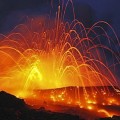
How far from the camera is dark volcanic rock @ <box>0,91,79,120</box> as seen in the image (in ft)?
129

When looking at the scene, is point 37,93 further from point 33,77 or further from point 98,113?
point 98,113

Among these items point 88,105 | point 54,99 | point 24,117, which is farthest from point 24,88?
point 24,117

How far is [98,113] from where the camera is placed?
51.5 m

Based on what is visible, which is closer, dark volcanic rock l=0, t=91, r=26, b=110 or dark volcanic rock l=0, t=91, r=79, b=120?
dark volcanic rock l=0, t=91, r=79, b=120

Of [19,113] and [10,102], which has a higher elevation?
[10,102]

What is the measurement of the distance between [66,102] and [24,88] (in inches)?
812

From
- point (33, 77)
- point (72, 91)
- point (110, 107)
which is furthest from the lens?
point (33, 77)

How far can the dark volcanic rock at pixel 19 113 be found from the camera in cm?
3928

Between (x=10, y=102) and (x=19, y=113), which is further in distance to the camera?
(x=10, y=102)

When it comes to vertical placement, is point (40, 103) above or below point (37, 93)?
below

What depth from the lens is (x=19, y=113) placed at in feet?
135

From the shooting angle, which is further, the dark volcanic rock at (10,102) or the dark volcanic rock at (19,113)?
the dark volcanic rock at (10,102)

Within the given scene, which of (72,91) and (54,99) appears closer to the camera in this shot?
(54,99)

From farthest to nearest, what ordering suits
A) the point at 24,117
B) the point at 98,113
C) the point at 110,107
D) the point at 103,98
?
1. the point at 103,98
2. the point at 110,107
3. the point at 98,113
4. the point at 24,117
